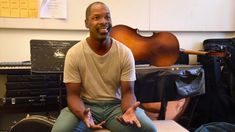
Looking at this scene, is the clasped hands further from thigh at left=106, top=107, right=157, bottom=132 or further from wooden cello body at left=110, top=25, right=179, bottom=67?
wooden cello body at left=110, top=25, right=179, bottom=67

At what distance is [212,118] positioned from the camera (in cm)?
275

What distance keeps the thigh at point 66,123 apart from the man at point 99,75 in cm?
1

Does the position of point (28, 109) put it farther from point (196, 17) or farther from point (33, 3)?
point (196, 17)

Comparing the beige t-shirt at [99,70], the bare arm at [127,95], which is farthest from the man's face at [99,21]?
the bare arm at [127,95]

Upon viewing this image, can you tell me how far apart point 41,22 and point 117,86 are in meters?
1.12

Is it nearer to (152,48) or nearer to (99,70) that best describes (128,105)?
(99,70)

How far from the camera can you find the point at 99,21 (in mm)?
1828

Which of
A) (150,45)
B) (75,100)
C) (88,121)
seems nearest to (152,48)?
(150,45)

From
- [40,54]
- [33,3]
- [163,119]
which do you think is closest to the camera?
[40,54]

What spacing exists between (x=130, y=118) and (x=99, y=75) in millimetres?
382

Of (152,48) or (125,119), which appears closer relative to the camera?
(125,119)

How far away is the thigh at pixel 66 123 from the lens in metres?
1.63

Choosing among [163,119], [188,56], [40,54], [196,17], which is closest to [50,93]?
[40,54]

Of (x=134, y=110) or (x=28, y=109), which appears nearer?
(x=134, y=110)
